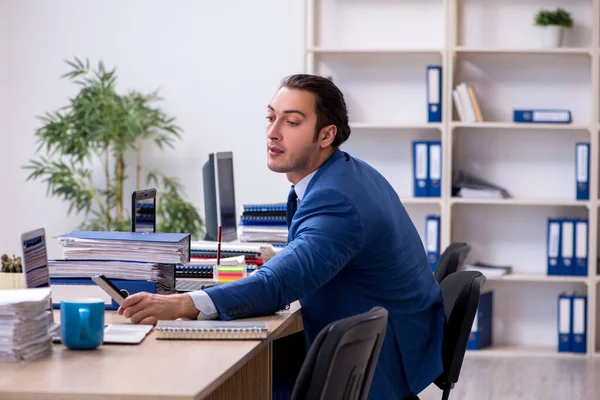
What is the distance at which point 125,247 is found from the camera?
8.20ft

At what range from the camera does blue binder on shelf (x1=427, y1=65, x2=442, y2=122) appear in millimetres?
5602

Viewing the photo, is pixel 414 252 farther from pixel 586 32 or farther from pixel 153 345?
pixel 586 32

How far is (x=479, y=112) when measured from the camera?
221 inches

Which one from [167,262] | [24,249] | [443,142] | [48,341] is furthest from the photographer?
[443,142]

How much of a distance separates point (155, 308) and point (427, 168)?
360 cm

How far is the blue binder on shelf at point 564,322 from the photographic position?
5590mm

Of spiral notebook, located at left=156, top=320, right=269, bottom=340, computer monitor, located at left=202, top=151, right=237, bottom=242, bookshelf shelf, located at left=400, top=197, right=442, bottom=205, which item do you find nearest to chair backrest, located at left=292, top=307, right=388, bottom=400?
spiral notebook, located at left=156, top=320, right=269, bottom=340

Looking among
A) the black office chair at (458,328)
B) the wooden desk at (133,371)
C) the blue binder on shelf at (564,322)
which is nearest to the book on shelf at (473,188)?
the blue binder on shelf at (564,322)

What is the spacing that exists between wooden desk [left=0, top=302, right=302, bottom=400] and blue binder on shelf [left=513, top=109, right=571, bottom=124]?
368cm

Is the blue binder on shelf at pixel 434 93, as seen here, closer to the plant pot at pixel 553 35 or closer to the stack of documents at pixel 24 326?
the plant pot at pixel 553 35

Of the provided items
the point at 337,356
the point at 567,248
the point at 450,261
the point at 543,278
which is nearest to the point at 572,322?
the point at 543,278

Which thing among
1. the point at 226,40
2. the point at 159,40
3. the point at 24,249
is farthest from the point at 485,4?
the point at 24,249

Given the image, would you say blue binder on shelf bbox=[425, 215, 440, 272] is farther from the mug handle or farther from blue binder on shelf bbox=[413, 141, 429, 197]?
the mug handle

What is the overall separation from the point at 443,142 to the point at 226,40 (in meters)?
1.48
